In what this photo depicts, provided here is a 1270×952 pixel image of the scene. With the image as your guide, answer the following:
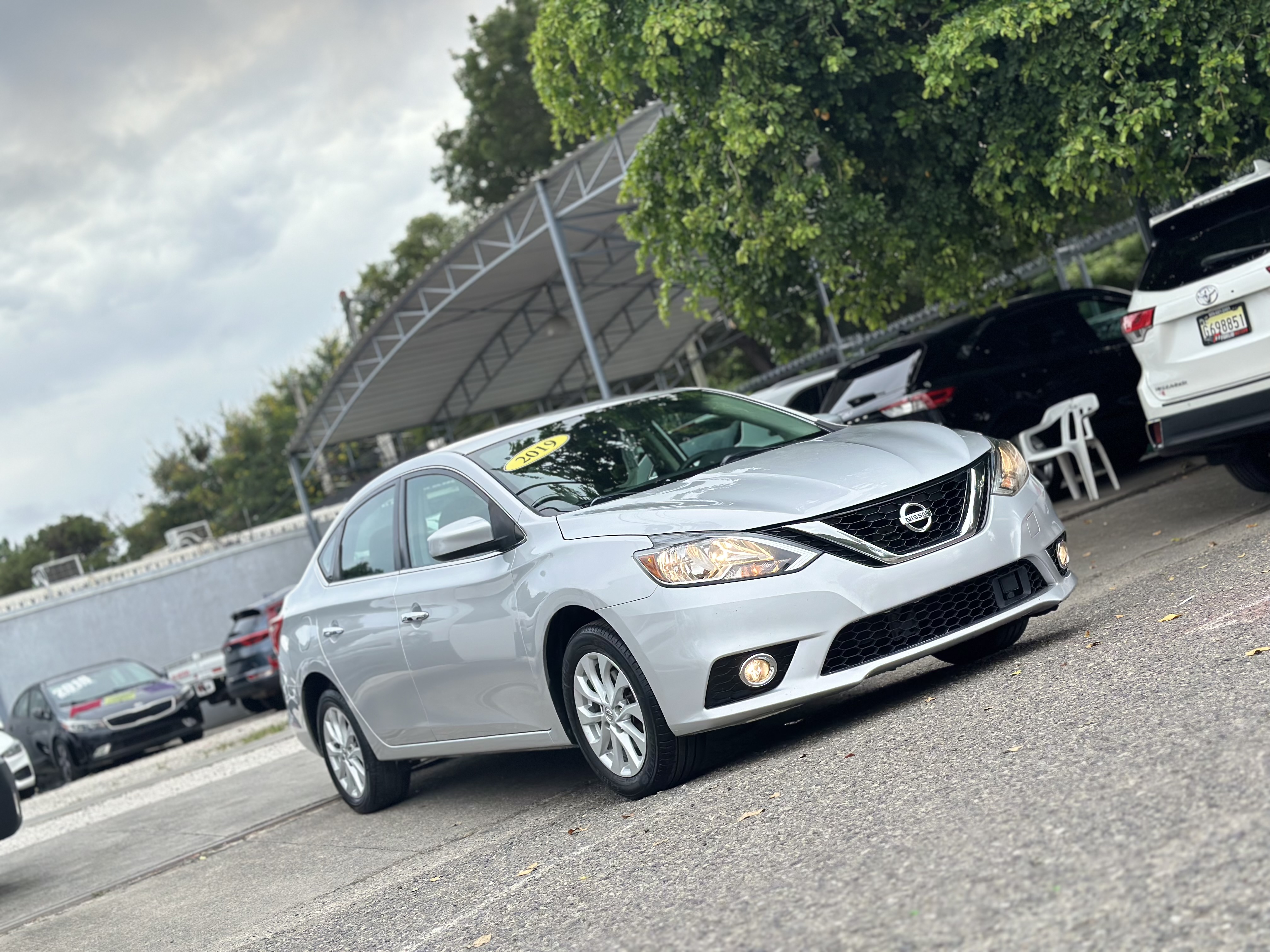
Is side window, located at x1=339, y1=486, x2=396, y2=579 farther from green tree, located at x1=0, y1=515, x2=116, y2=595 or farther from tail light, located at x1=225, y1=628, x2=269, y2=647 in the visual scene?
green tree, located at x1=0, y1=515, x2=116, y2=595

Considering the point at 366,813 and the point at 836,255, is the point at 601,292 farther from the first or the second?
the point at 366,813

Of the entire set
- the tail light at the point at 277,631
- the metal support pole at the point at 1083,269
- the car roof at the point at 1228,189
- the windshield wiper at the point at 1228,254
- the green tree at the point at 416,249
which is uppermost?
the green tree at the point at 416,249

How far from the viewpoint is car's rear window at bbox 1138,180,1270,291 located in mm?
7426

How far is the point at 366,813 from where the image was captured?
25.3ft

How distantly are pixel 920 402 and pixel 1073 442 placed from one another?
132cm

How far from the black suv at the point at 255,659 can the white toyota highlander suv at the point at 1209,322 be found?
13596mm

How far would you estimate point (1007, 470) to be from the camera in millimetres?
5887

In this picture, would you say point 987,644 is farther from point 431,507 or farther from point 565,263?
point 565,263

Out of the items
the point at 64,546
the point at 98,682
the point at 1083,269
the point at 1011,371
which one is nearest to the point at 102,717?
the point at 98,682

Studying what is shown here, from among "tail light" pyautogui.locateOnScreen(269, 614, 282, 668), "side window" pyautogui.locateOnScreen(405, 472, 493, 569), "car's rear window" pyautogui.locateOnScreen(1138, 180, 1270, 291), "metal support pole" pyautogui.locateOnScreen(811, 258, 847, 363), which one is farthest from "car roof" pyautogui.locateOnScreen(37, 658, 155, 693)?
"car's rear window" pyautogui.locateOnScreen(1138, 180, 1270, 291)

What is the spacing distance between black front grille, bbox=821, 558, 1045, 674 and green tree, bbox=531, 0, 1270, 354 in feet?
15.7

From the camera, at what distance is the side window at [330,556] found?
7602 millimetres

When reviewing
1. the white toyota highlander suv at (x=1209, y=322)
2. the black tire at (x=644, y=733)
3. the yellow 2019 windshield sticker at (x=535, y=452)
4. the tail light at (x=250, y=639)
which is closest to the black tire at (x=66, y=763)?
the tail light at (x=250, y=639)

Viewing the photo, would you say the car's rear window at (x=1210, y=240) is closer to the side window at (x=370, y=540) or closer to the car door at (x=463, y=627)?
the car door at (x=463, y=627)
